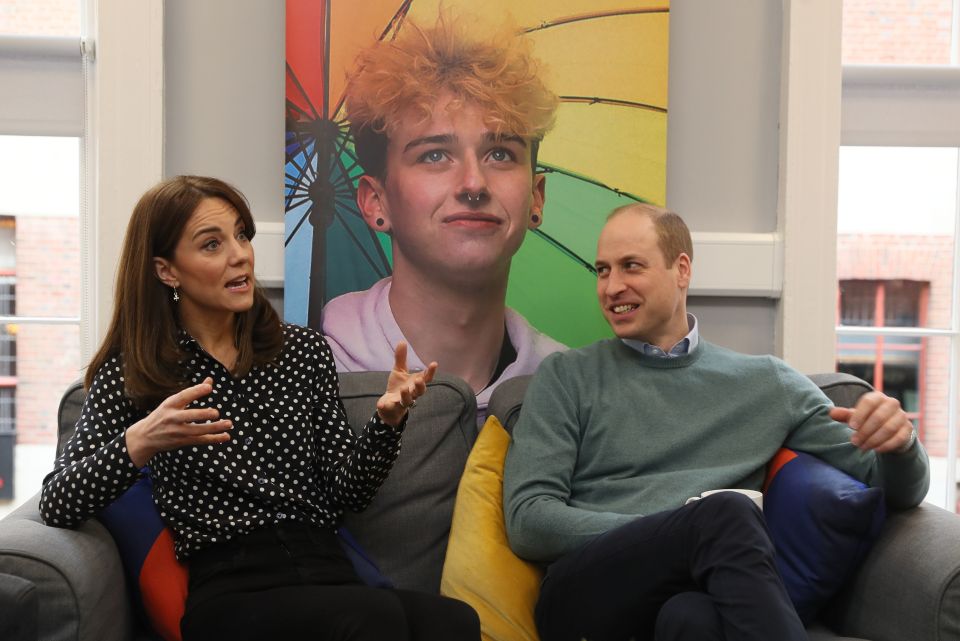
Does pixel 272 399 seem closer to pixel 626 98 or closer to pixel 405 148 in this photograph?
pixel 405 148

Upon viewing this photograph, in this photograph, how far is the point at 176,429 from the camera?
5.34 ft

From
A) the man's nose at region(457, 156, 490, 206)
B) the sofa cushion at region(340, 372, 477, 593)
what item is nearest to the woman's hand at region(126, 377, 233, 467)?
the sofa cushion at region(340, 372, 477, 593)

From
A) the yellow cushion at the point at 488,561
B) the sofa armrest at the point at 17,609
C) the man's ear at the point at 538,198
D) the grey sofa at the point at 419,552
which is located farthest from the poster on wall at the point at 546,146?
the sofa armrest at the point at 17,609

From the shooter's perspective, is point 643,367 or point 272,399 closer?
point 272,399

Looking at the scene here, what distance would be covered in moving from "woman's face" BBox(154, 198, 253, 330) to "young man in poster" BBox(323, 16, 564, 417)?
0.54 meters

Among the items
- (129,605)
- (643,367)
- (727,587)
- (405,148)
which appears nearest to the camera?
(727,587)

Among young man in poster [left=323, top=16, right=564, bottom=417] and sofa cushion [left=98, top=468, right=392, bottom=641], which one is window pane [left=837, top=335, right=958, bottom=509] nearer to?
young man in poster [left=323, top=16, right=564, bottom=417]

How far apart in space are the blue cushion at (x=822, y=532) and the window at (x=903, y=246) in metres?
0.97

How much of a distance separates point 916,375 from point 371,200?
1.58 m

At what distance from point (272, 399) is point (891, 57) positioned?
1929 millimetres

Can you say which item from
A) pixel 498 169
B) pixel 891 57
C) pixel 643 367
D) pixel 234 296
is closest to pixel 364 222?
pixel 498 169

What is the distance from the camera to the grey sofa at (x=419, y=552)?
1.56 metres

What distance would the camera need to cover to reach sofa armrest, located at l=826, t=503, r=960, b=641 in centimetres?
162

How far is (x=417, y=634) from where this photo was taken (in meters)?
1.68
